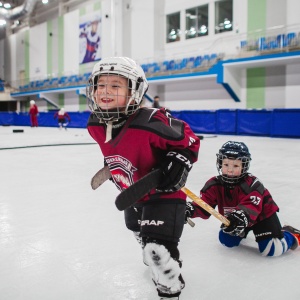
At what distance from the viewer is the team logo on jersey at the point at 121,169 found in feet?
5.12

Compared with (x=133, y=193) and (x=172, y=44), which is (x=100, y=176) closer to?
(x=133, y=193)

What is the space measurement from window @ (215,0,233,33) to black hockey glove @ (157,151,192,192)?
16473mm

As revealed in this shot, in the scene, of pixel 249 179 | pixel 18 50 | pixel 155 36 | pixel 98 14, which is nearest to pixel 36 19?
pixel 18 50

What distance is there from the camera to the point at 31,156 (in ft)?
22.1

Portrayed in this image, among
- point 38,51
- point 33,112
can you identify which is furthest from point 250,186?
point 38,51

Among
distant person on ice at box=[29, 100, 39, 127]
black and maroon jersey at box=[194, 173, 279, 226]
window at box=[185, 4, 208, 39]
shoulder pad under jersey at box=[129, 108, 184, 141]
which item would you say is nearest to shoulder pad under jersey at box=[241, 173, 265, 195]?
black and maroon jersey at box=[194, 173, 279, 226]

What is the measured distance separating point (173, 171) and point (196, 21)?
706 inches

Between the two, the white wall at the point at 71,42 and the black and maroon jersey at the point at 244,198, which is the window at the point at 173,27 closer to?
the white wall at the point at 71,42

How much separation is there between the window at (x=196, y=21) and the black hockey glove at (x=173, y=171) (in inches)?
687

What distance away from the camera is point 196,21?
17875 mm

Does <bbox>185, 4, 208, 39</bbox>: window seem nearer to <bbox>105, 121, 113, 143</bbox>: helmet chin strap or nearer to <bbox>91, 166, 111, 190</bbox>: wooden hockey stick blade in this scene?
<bbox>91, 166, 111, 190</bbox>: wooden hockey stick blade

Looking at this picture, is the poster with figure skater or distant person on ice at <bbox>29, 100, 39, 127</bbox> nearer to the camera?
distant person on ice at <bbox>29, 100, 39, 127</bbox>

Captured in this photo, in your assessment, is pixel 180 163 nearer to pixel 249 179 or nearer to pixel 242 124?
pixel 249 179

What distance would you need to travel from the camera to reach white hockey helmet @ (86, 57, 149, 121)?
1.44 meters
